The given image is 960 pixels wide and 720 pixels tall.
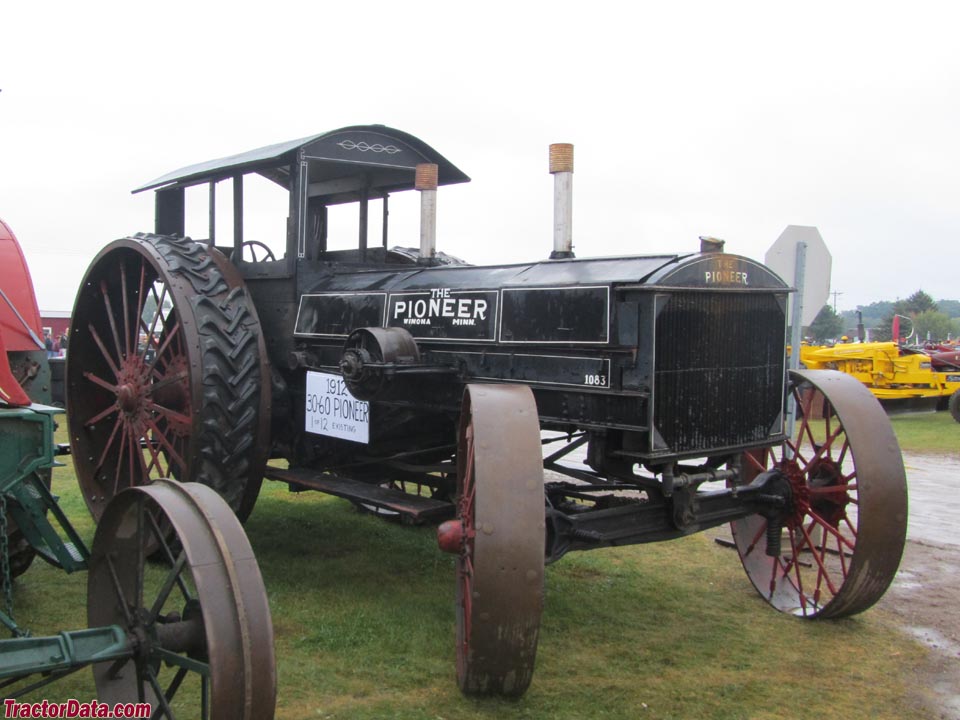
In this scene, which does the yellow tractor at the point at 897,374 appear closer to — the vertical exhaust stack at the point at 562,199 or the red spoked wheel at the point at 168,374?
the vertical exhaust stack at the point at 562,199

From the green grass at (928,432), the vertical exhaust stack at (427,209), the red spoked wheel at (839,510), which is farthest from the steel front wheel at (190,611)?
the green grass at (928,432)

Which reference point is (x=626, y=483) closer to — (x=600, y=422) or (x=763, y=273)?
(x=600, y=422)

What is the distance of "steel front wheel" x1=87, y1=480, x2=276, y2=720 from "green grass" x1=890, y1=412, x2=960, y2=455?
1174 cm

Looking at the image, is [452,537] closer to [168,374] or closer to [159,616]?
[159,616]

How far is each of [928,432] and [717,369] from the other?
39.2 ft

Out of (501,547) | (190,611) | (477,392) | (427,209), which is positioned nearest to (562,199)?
(427,209)

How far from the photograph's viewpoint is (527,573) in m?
3.85

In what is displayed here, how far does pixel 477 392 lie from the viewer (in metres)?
4.24

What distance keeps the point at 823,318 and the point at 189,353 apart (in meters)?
93.1

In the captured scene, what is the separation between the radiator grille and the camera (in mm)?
4594

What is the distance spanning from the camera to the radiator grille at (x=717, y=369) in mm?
4594

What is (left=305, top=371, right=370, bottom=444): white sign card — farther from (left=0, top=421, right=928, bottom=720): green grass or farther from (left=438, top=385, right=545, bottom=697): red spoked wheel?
(left=438, top=385, right=545, bottom=697): red spoked wheel

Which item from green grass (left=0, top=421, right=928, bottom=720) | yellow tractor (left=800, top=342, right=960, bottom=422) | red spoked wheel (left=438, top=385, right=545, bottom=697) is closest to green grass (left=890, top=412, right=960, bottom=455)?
yellow tractor (left=800, top=342, right=960, bottom=422)

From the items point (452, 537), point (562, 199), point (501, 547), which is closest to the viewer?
point (501, 547)
